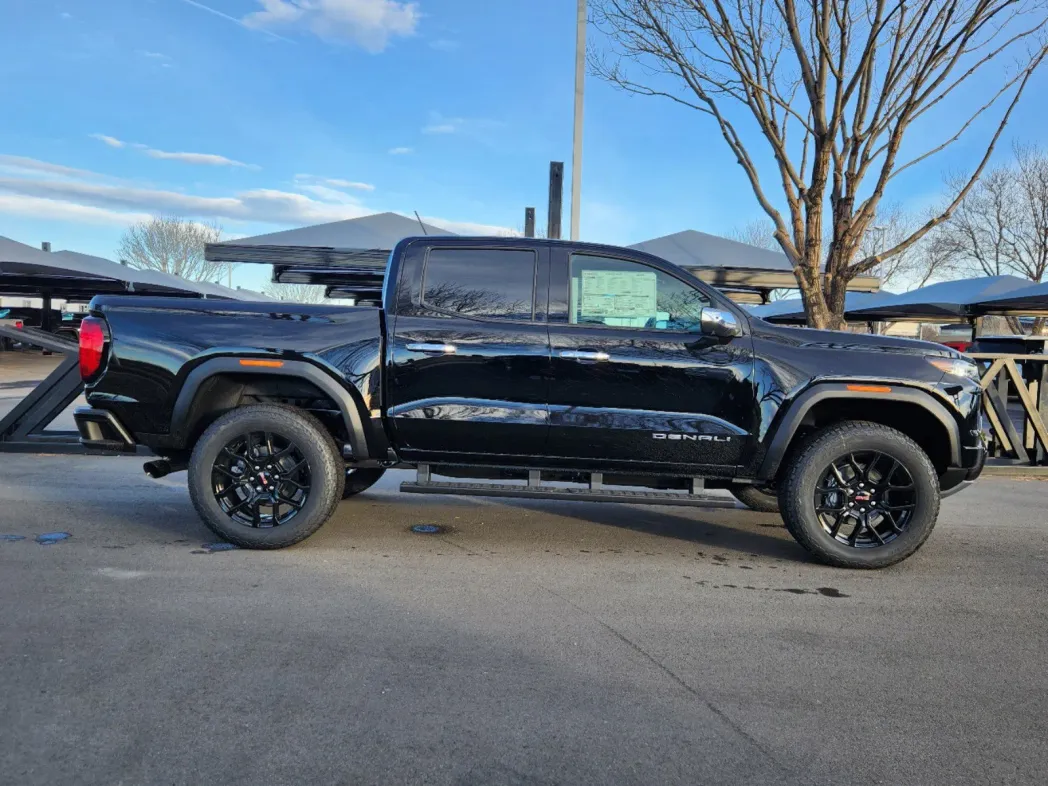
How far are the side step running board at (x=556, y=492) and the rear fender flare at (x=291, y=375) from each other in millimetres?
531

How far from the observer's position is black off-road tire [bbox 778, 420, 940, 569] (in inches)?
173

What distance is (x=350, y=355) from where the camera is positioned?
4473 millimetres

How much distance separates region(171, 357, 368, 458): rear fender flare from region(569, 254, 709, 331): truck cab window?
1.48m

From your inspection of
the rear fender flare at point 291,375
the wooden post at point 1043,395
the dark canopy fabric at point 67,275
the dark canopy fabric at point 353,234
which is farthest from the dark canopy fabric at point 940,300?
the dark canopy fabric at point 67,275

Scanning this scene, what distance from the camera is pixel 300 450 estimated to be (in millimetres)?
4488

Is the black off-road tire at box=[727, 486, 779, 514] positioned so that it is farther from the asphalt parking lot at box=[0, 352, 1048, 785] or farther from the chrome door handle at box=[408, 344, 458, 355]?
the chrome door handle at box=[408, 344, 458, 355]

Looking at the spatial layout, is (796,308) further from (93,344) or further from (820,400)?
(93,344)

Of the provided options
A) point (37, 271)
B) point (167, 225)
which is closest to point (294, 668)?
point (37, 271)

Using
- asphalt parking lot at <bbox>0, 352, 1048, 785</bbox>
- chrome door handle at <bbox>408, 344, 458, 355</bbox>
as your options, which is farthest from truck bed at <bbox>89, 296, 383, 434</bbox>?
asphalt parking lot at <bbox>0, 352, 1048, 785</bbox>

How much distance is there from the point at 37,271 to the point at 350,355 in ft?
55.8

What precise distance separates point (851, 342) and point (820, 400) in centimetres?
41

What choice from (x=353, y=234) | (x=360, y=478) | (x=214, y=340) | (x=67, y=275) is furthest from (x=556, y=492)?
(x=67, y=275)

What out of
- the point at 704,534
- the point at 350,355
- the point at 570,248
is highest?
the point at 570,248

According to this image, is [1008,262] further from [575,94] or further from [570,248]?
[570,248]
